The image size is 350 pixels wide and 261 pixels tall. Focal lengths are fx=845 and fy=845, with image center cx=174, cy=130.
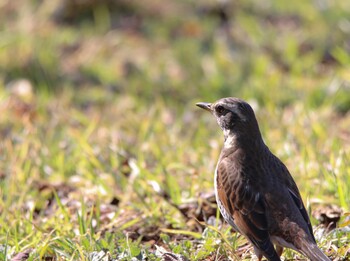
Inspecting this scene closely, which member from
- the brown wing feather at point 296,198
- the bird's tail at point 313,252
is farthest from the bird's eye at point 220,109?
the bird's tail at point 313,252

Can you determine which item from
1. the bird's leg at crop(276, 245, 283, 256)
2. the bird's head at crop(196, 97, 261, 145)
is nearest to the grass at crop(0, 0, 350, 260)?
the bird's leg at crop(276, 245, 283, 256)

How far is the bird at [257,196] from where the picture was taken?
5.14m

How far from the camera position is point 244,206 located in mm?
5371

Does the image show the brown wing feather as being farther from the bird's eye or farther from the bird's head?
the bird's eye

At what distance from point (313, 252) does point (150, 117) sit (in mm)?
4365

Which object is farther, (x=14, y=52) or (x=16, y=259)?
(x=14, y=52)

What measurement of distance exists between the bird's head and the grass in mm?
662

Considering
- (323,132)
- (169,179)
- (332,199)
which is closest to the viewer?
(332,199)

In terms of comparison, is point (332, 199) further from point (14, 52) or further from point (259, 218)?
point (14, 52)

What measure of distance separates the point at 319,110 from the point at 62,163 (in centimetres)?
292

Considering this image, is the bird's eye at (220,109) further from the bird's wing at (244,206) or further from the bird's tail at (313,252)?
the bird's tail at (313,252)

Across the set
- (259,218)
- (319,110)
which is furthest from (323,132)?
(259,218)

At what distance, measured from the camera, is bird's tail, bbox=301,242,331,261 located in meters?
Result: 4.87

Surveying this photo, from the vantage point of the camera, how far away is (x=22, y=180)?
7.47 m
